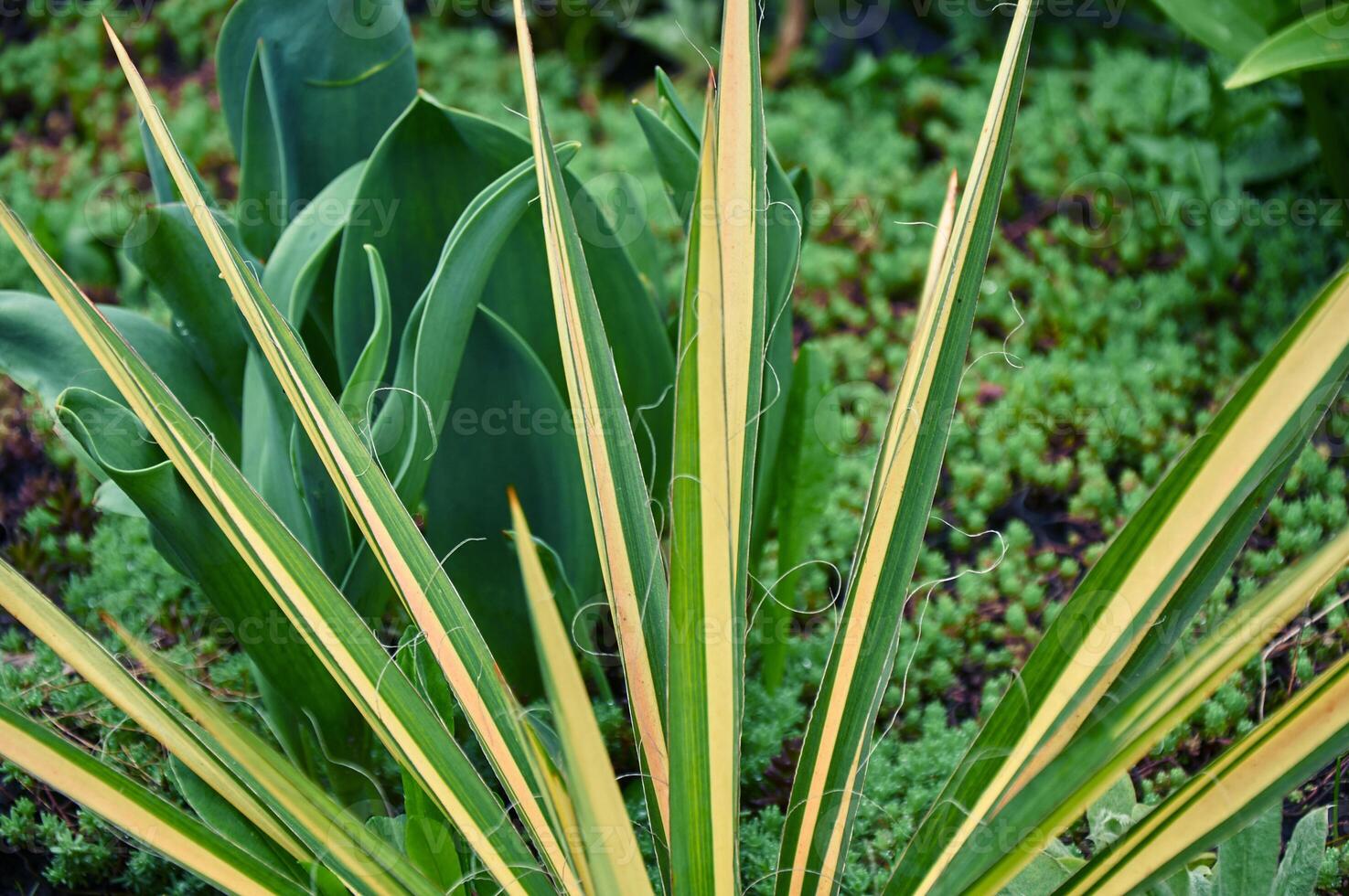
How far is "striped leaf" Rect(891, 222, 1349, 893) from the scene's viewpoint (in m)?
0.68

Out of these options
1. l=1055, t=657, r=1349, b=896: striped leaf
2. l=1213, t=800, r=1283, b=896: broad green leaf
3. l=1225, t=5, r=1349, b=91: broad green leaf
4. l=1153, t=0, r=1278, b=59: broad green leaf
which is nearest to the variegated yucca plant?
l=1055, t=657, r=1349, b=896: striped leaf

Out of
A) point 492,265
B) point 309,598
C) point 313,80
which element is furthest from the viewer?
point 313,80

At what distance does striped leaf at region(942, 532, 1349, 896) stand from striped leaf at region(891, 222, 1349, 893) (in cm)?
5

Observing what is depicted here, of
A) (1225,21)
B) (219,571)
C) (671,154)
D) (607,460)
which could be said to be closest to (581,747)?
(607,460)

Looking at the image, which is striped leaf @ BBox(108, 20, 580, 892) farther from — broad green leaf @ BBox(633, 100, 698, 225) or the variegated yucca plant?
broad green leaf @ BBox(633, 100, 698, 225)

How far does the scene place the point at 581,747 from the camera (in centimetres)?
58

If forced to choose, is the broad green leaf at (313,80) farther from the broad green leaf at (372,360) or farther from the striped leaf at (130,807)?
the striped leaf at (130,807)

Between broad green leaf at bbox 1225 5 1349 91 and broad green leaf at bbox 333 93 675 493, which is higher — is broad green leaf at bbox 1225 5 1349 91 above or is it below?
above

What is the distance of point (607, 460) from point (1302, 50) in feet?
3.99

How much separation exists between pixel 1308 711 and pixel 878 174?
1.71 metres

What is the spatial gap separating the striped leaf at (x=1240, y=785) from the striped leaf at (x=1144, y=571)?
0.10 meters

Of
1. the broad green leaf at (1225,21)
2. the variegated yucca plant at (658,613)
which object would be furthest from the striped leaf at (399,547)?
the broad green leaf at (1225,21)

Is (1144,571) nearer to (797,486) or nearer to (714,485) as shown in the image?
(714,485)

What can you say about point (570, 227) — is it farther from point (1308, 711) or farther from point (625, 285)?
point (1308, 711)
